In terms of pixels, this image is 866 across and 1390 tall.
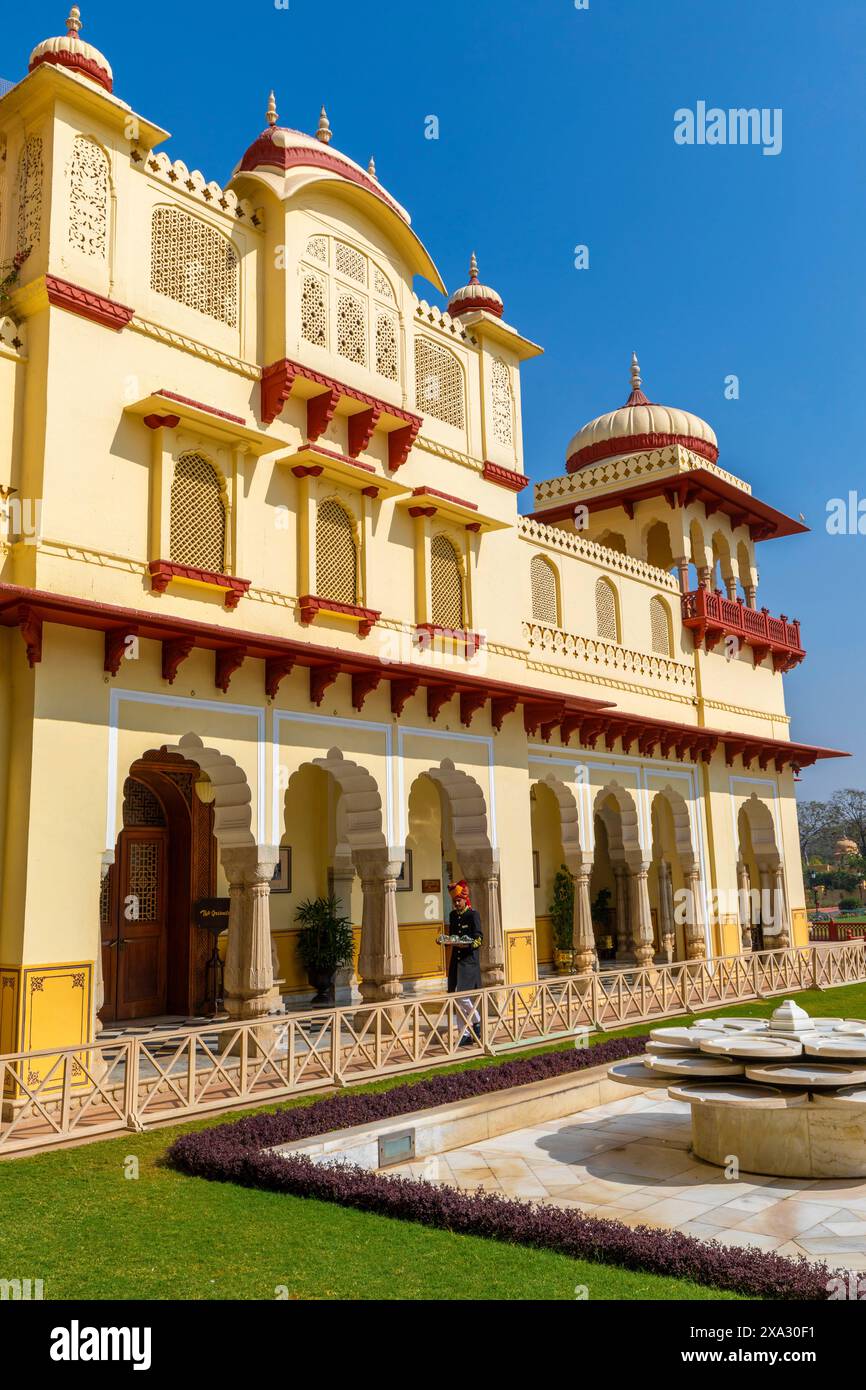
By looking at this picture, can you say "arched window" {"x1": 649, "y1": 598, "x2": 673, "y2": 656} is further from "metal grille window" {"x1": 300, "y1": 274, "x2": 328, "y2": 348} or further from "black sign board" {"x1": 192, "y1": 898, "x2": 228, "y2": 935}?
"black sign board" {"x1": 192, "y1": 898, "x2": 228, "y2": 935}

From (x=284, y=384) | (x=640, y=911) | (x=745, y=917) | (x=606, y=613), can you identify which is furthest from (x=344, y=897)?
(x=745, y=917)

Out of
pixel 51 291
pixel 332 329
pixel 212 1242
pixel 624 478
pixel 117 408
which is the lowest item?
pixel 212 1242

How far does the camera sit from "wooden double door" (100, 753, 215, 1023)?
14820mm

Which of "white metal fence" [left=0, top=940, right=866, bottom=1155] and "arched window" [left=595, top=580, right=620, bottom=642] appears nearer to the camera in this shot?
"white metal fence" [left=0, top=940, right=866, bottom=1155]

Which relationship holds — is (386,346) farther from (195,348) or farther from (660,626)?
(660,626)

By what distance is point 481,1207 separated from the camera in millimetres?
6316

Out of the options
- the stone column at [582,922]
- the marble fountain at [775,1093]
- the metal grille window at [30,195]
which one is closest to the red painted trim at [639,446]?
the stone column at [582,922]

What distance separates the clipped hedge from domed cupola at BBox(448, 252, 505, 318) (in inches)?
479

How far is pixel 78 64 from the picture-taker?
1177 centimetres

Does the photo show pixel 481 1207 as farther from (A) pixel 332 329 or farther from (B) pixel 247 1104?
(A) pixel 332 329

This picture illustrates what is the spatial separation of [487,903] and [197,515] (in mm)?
6786

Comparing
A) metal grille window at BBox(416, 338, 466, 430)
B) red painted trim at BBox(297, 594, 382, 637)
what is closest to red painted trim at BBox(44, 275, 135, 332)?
red painted trim at BBox(297, 594, 382, 637)
